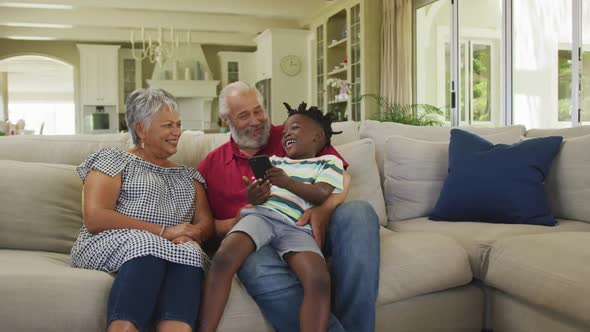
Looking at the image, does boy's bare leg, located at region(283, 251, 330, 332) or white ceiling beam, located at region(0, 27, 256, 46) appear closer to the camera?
boy's bare leg, located at region(283, 251, 330, 332)

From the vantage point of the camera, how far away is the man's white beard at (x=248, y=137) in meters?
2.21

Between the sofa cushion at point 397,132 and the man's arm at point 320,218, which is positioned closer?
the man's arm at point 320,218

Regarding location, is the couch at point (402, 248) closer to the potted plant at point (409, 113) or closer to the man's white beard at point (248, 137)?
the man's white beard at point (248, 137)

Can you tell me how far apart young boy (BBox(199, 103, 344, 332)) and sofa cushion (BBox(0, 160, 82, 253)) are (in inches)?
27.0

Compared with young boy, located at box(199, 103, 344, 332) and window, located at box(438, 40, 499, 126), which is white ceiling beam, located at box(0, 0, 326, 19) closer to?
window, located at box(438, 40, 499, 126)

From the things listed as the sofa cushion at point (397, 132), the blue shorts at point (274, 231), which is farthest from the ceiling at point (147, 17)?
the blue shorts at point (274, 231)

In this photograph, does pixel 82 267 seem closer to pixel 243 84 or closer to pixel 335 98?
pixel 243 84

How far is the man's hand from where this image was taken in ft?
5.96

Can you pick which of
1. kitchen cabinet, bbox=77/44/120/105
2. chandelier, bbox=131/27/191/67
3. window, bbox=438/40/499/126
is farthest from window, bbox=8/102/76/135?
window, bbox=438/40/499/126

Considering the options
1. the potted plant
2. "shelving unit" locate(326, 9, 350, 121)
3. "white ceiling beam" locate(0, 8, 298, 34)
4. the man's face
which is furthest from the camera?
"white ceiling beam" locate(0, 8, 298, 34)

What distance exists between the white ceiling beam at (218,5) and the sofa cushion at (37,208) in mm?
6545

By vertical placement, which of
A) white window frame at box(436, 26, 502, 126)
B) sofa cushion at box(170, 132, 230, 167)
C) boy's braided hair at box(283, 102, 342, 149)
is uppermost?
white window frame at box(436, 26, 502, 126)

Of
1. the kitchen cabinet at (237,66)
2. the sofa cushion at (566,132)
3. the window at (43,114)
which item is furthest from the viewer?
the window at (43,114)

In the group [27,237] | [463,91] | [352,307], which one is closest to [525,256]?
[352,307]
